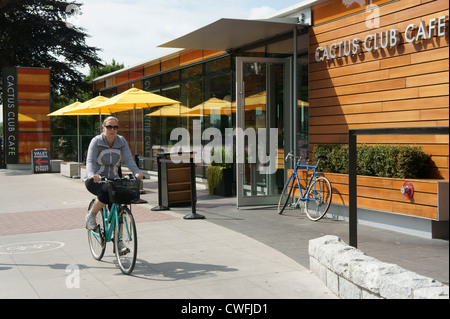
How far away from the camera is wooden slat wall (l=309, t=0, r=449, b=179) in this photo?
303 inches

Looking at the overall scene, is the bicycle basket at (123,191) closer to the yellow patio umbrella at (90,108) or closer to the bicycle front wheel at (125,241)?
the bicycle front wheel at (125,241)

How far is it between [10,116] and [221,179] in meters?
14.8

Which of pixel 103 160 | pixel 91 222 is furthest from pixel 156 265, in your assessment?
pixel 103 160

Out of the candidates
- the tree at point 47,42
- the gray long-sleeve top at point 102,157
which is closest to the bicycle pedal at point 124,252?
the gray long-sleeve top at point 102,157

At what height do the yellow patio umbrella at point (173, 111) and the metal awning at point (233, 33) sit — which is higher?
the metal awning at point (233, 33)

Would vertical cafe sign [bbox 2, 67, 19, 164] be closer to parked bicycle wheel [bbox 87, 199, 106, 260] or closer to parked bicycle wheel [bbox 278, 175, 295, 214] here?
parked bicycle wheel [bbox 278, 175, 295, 214]

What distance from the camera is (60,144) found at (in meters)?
27.2

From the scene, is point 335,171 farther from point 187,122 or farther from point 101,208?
point 187,122

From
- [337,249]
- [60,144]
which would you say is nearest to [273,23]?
[337,249]

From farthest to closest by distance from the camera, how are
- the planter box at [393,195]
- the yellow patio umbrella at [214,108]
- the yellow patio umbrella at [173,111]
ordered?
1. the yellow patio umbrella at [173,111]
2. the yellow patio umbrella at [214,108]
3. the planter box at [393,195]

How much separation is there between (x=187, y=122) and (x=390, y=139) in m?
9.88

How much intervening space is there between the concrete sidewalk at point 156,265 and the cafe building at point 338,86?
1.95 metres

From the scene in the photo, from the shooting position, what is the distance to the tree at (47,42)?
98.9 ft

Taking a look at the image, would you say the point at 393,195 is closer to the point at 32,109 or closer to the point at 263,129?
the point at 263,129
